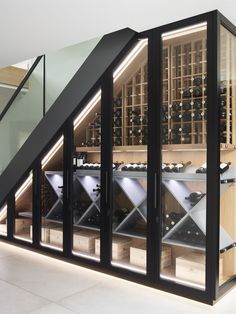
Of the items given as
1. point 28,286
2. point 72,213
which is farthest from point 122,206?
point 28,286

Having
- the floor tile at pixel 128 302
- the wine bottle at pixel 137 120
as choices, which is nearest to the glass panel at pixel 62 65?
the wine bottle at pixel 137 120

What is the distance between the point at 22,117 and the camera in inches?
213

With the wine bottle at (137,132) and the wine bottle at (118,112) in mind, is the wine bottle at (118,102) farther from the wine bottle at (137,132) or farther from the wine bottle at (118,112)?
the wine bottle at (137,132)

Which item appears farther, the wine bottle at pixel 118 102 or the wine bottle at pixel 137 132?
the wine bottle at pixel 118 102

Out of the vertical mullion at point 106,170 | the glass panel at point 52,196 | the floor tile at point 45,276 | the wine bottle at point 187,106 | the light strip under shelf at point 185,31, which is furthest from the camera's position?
the glass panel at point 52,196

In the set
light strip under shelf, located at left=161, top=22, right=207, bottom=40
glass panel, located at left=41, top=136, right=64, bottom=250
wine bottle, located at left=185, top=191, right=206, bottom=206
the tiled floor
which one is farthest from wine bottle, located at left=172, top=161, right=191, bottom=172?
glass panel, located at left=41, top=136, right=64, bottom=250

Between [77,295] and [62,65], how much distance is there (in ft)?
10.3

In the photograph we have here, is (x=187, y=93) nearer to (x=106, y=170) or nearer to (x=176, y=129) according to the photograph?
(x=176, y=129)

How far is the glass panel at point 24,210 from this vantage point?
5.48 m

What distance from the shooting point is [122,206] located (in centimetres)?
432

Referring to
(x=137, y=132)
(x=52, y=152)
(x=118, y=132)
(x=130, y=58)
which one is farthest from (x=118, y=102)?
(x=52, y=152)

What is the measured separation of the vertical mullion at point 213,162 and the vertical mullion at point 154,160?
1.95 feet

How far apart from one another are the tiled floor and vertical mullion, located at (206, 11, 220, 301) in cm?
39

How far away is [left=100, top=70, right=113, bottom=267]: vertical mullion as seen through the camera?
13.4 feet
